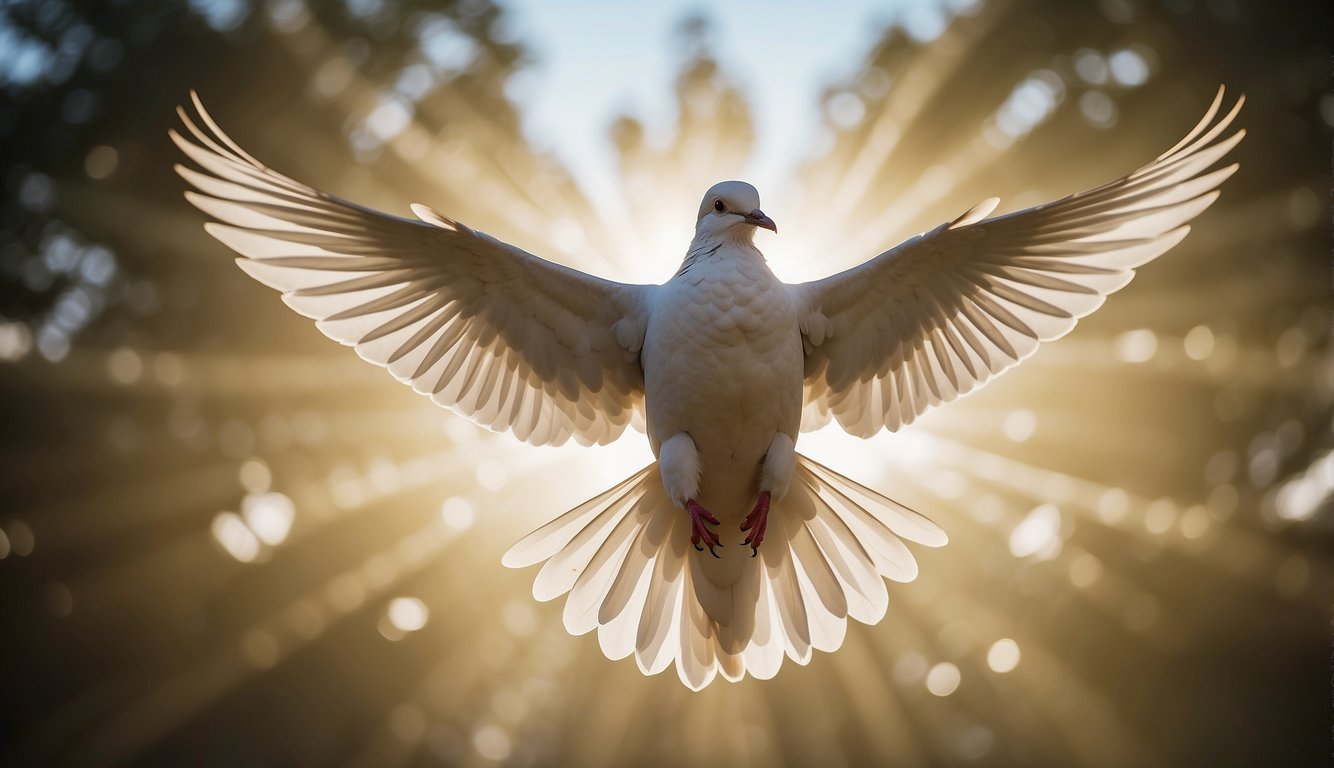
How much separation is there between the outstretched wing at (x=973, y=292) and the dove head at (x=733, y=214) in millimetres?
379

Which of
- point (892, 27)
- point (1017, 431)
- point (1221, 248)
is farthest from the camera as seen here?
point (1017, 431)

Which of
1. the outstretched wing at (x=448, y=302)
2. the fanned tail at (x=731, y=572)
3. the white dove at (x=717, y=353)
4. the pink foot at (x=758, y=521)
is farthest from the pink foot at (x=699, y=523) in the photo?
the outstretched wing at (x=448, y=302)

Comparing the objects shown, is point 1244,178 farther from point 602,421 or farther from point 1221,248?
point 602,421

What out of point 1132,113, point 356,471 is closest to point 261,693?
point 356,471

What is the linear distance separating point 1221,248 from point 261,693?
12.4m

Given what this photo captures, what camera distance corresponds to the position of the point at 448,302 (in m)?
4.90

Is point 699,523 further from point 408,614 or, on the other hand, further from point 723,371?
point 408,614

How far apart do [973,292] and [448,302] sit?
7.90ft

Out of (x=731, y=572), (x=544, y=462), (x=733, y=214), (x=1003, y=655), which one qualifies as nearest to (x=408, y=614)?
(x=544, y=462)

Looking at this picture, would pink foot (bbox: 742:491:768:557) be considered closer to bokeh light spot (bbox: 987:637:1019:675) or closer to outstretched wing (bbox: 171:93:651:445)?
outstretched wing (bbox: 171:93:651:445)

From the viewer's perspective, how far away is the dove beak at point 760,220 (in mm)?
4602

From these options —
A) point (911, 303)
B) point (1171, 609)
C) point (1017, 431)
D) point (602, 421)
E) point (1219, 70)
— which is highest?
point (1219, 70)

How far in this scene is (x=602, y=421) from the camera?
17.3 feet

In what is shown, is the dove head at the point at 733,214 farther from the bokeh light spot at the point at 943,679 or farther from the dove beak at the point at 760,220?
the bokeh light spot at the point at 943,679
